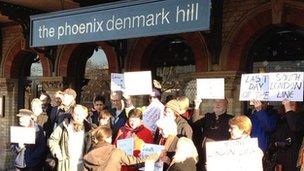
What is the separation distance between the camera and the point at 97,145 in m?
4.59

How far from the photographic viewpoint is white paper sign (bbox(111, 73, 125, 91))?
6734 millimetres

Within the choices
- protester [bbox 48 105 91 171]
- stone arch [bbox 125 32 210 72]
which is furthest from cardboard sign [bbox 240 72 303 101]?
stone arch [bbox 125 32 210 72]

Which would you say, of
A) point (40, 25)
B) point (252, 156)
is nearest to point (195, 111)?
point (252, 156)

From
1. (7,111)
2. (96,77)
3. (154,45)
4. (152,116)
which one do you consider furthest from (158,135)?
(7,111)

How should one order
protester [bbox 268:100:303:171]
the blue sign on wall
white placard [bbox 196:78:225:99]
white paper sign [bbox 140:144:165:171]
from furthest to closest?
the blue sign on wall → white placard [bbox 196:78:225:99] → protester [bbox 268:100:303:171] → white paper sign [bbox 140:144:165:171]

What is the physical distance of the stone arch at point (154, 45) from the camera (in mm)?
7695

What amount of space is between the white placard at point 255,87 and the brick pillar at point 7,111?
721 cm

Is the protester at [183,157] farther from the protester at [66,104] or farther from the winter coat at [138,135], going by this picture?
the protester at [66,104]

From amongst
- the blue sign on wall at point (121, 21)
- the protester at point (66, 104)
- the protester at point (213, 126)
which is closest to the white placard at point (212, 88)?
the protester at point (213, 126)

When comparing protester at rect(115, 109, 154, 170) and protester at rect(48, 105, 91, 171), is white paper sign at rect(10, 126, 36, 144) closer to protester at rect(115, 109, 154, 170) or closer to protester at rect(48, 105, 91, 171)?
protester at rect(48, 105, 91, 171)

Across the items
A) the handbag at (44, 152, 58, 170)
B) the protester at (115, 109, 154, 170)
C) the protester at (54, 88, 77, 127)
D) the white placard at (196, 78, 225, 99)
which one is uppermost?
the white placard at (196, 78, 225, 99)

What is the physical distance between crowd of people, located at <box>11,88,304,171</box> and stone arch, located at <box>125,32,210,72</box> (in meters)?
1.87

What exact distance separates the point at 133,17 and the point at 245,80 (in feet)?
6.17

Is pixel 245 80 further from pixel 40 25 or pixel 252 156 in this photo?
pixel 40 25
